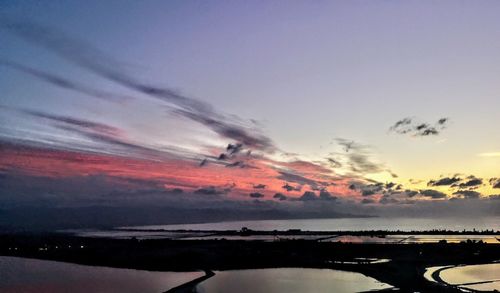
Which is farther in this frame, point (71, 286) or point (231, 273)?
point (231, 273)

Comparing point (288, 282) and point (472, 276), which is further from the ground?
point (472, 276)

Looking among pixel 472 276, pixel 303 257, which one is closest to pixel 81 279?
pixel 303 257

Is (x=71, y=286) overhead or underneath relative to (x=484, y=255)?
underneath

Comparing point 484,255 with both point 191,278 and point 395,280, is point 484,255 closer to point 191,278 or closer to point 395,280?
point 395,280

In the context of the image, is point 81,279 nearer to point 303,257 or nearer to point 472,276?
point 303,257

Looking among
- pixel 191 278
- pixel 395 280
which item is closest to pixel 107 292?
pixel 191 278

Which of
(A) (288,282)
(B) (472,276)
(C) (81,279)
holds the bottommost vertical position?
(C) (81,279)

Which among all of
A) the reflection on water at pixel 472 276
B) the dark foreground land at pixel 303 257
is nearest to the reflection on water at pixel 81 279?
the dark foreground land at pixel 303 257
